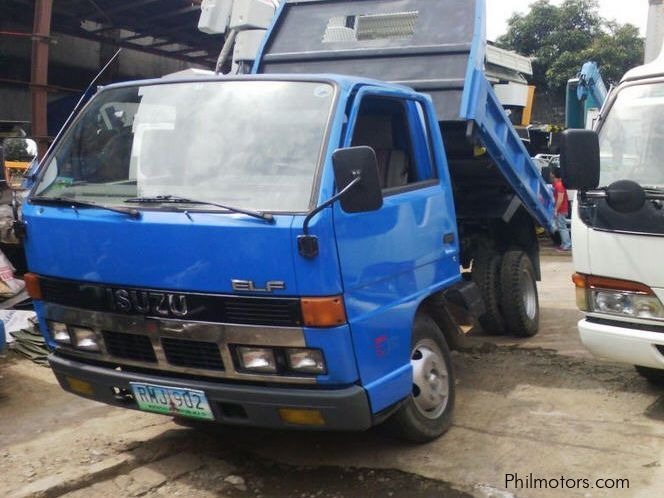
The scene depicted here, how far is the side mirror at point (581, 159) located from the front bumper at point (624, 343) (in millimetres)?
840

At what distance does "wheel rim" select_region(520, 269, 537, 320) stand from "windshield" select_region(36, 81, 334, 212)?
11.7 ft

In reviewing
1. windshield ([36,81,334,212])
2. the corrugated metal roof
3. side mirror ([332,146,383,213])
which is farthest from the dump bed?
the corrugated metal roof

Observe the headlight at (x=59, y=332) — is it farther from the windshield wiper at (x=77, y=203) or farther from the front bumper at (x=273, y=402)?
the windshield wiper at (x=77, y=203)

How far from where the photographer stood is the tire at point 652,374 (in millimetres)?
4969

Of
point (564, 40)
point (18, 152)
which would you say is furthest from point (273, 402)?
point (564, 40)

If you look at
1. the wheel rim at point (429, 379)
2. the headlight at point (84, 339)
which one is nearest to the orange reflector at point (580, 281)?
the wheel rim at point (429, 379)

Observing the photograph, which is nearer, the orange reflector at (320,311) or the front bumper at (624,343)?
the orange reflector at (320,311)

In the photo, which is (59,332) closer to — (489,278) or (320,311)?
(320,311)

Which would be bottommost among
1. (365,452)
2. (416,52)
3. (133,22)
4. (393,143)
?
(365,452)

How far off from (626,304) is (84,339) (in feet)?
9.95

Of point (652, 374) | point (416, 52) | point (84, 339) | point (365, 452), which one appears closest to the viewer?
point (84, 339)

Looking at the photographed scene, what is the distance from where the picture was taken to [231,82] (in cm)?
381

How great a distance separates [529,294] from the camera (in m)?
6.73

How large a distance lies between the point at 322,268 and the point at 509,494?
1.51 metres
